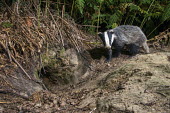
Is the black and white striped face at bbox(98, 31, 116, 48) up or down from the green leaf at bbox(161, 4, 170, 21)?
down

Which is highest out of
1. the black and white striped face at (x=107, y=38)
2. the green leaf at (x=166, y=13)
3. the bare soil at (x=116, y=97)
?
the green leaf at (x=166, y=13)

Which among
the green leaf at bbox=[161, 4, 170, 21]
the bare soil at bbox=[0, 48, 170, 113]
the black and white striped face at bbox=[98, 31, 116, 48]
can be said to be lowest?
the bare soil at bbox=[0, 48, 170, 113]

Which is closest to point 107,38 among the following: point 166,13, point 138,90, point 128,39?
point 128,39

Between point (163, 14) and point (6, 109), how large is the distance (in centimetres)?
398

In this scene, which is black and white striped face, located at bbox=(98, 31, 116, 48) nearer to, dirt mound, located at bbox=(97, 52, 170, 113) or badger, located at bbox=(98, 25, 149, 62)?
badger, located at bbox=(98, 25, 149, 62)

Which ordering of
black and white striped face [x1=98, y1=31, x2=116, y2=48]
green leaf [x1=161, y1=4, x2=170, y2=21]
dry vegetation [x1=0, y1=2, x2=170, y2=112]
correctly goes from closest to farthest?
dry vegetation [x1=0, y1=2, x2=170, y2=112] < black and white striped face [x1=98, y1=31, x2=116, y2=48] < green leaf [x1=161, y1=4, x2=170, y2=21]

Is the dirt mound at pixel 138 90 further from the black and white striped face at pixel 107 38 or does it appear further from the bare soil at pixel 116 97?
the black and white striped face at pixel 107 38

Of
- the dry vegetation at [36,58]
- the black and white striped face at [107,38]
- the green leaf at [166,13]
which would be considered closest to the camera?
the dry vegetation at [36,58]

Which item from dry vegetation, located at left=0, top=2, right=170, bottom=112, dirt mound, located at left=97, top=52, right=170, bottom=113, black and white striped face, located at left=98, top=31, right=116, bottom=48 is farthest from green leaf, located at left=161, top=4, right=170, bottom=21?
dirt mound, located at left=97, top=52, right=170, bottom=113

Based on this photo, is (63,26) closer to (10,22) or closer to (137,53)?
(10,22)

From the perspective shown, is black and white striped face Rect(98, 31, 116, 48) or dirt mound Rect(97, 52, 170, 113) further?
black and white striped face Rect(98, 31, 116, 48)

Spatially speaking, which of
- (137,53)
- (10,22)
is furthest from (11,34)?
(137,53)

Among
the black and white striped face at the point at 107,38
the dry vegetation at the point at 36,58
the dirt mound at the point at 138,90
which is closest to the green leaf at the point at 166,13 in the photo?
the dry vegetation at the point at 36,58

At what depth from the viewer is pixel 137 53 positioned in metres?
4.80
